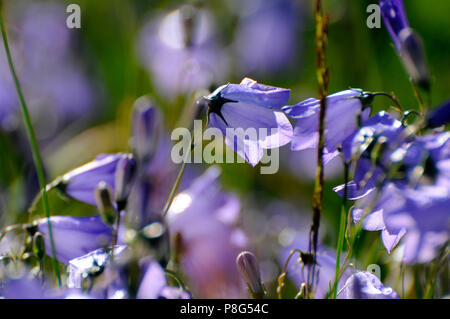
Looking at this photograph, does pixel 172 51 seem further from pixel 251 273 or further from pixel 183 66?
pixel 251 273

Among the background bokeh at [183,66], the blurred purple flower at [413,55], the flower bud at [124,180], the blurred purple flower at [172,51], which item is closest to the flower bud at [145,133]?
the flower bud at [124,180]

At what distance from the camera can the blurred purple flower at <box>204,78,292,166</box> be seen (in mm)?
582

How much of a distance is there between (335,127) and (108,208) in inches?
8.8

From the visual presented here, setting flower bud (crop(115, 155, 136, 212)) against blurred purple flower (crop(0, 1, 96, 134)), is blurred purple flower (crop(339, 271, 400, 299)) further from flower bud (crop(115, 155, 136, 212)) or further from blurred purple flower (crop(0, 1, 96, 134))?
blurred purple flower (crop(0, 1, 96, 134))

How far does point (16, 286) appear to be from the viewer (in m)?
0.45

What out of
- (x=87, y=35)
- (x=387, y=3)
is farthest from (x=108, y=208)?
(x=87, y=35)

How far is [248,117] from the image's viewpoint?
0.61 metres

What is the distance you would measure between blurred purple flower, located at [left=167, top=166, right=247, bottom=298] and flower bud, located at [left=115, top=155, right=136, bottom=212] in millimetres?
135

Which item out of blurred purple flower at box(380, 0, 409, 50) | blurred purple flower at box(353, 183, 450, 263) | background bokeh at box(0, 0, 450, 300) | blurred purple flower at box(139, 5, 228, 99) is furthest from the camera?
blurred purple flower at box(139, 5, 228, 99)

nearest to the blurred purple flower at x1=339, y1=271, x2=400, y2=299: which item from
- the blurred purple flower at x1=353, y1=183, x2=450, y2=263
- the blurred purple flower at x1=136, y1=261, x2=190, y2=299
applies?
the blurred purple flower at x1=353, y1=183, x2=450, y2=263

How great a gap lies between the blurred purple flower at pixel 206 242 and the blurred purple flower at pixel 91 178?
10 cm

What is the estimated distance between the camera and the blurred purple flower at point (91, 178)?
632mm

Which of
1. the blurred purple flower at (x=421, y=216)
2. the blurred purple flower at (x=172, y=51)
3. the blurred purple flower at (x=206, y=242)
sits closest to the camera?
the blurred purple flower at (x=421, y=216)

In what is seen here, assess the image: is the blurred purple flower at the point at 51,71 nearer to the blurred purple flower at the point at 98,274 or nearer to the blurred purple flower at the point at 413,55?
the blurred purple flower at the point at 98,274
